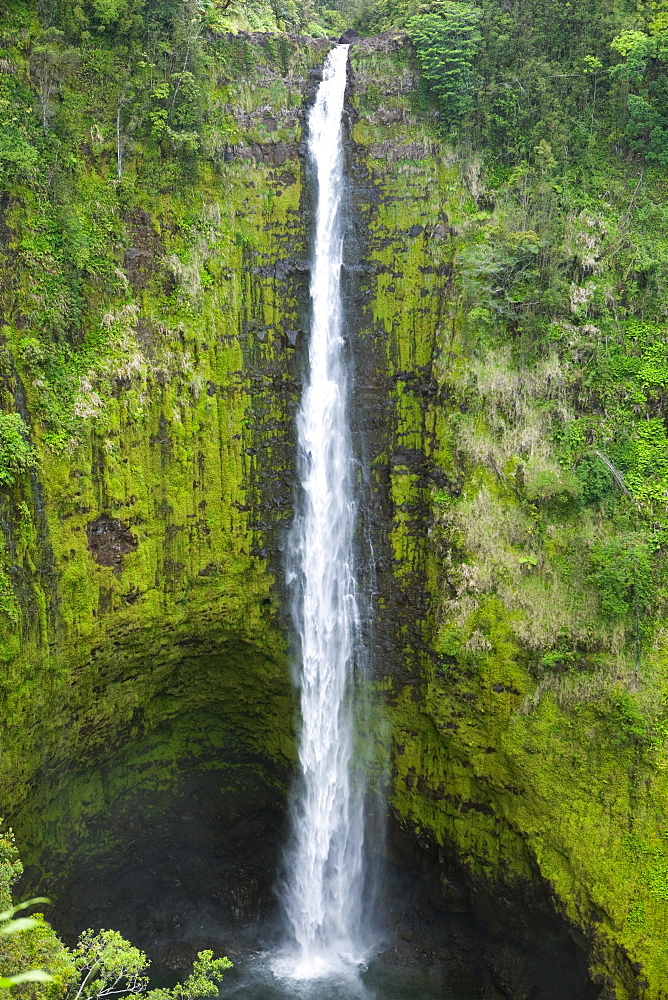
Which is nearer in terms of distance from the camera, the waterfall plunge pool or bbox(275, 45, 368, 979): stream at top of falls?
the waterfall plunge pool

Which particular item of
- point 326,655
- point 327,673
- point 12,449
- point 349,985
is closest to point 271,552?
point 326,655

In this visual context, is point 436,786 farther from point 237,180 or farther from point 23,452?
point 237,180

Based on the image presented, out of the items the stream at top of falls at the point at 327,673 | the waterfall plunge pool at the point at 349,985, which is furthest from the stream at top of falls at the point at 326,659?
the waterfall plunge pool at the point at 349,985

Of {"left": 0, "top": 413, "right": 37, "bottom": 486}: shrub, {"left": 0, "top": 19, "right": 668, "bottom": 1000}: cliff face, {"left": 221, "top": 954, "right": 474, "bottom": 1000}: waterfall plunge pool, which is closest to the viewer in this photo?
{"left": 0, "top": 413, "right": 37, "bottom": 486}: shrub

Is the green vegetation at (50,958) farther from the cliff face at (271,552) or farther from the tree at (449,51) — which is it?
the tree at (449,51)

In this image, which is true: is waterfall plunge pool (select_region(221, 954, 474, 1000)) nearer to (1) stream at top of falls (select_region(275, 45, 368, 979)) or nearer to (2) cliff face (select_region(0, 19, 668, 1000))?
(1) stream at top of falls (select_region(275, 45, 368, 979))

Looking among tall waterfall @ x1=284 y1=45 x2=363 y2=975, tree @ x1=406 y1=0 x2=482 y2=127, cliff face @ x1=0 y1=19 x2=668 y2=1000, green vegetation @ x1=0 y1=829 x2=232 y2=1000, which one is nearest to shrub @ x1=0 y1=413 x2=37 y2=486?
cliff face @ x1=0 y1=19 x2=668 y2=1000
